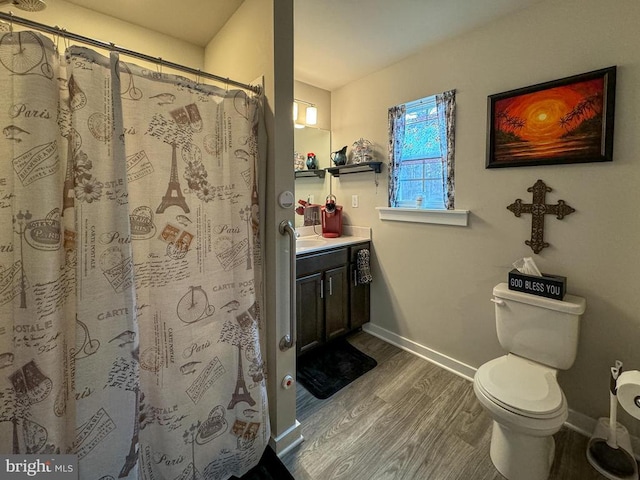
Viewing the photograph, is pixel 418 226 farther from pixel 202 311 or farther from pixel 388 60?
pixel 202 311

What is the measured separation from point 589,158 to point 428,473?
71.7 inches

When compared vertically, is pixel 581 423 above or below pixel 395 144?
below

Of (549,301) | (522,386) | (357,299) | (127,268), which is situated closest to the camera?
(127,268)

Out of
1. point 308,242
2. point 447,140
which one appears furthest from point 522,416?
point 308,242

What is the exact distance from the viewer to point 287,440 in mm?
1529

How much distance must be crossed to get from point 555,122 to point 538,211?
1.65ft

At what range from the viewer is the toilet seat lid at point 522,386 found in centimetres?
125

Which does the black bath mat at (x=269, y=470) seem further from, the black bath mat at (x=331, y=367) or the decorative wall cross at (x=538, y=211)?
the decorative wall cross at (x=538, y=211)

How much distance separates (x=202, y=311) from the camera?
1.22 metres

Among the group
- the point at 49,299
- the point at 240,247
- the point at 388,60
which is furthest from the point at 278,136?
the point at 388,60

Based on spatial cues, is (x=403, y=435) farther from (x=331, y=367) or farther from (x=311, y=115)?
(x=311, y=115)

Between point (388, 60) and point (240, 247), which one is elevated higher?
point (388, 60)

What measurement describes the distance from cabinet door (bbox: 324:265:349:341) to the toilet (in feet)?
3.79

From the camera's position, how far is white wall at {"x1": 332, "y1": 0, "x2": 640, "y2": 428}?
143 centimetres
